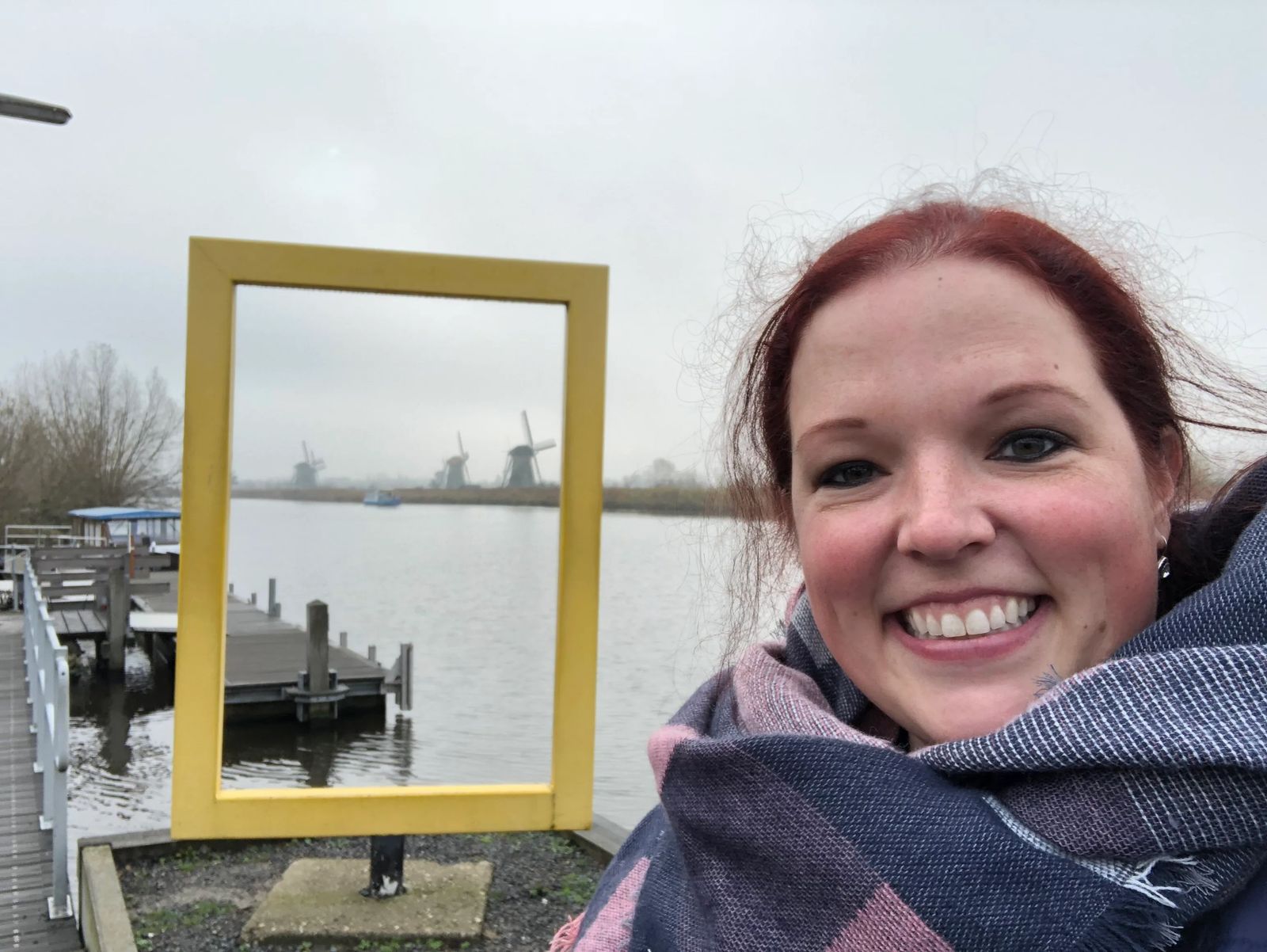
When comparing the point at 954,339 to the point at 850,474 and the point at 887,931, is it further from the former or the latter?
the point at 887,931

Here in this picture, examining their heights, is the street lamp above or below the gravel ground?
above

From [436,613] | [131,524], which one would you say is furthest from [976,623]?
[131,524]

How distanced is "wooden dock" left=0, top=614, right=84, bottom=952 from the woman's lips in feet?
16.2

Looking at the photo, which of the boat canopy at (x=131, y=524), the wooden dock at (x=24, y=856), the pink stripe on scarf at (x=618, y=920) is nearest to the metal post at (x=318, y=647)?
the wooden dock at (x=24, y=856)

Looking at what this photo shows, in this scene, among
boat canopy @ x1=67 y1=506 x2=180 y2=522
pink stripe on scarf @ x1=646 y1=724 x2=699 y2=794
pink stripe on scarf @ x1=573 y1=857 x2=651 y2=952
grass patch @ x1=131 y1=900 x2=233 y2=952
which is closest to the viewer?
pink stripe on scarf @ x1=646 y1=724 x2=699 y2=794

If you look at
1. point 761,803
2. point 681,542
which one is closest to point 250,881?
point 681,542

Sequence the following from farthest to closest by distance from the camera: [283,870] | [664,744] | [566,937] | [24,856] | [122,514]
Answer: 1. [122,514]
2. [24,856]
3. [283,870]
4. [566,937]
5. [664,744]

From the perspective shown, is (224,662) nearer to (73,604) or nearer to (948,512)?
(948,512)

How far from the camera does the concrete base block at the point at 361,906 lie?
405cm

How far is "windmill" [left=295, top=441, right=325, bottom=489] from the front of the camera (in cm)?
350

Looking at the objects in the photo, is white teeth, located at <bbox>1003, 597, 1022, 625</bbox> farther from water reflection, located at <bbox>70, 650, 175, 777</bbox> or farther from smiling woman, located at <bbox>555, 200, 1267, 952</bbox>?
water reflection, located at <bbox>70, 650, 175, 777</bbox>

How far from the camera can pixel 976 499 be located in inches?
35.9

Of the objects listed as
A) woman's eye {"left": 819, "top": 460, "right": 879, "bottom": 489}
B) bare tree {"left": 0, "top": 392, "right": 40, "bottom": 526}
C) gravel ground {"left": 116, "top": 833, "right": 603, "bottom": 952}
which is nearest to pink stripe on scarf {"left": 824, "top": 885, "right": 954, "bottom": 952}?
woman's eye {"left": 819, "top": 460, "right": 879, "bottom": 489}

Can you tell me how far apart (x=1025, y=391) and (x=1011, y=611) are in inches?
8.0
